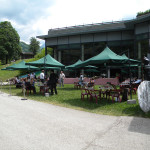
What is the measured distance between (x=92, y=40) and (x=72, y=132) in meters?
22.8

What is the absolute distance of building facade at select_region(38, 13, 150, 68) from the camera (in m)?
23.0

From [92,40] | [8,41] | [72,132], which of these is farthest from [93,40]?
[8,41]

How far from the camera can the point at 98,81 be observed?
20.6 metres

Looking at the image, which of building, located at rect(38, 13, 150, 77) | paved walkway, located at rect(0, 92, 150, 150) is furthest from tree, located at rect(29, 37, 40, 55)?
paved walkway, located at rect(0, 92, 150, 150)

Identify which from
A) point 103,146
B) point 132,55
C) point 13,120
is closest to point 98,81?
point 132,55

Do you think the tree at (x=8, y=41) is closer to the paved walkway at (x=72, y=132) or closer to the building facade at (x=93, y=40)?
the building facade at (x=93, y=40)

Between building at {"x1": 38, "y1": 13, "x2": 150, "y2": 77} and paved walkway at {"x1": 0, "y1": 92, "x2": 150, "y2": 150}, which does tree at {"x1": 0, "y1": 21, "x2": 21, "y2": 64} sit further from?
paved walkway at {"x1": 0, "y1": 92, "x2": 150, "y2": 150}

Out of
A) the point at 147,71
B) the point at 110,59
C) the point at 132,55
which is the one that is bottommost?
the point at 147,71

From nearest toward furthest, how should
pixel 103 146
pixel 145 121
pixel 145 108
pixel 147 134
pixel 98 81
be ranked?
pixel 103 146 < pixel 147 134 < pixel 145 121 < pixel 145 108 < pixel 98 81

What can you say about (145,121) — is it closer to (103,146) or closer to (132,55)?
(103,146)

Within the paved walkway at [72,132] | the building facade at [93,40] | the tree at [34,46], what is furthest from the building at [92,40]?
the tree at [34,46]

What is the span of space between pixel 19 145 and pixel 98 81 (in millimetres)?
17338

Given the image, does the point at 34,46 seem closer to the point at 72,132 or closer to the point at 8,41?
the point at 8,41

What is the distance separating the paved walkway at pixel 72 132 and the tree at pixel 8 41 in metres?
51.5
